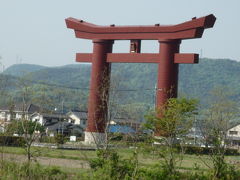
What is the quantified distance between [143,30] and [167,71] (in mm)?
3396

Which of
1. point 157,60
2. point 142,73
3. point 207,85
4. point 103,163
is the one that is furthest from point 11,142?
point 142,73

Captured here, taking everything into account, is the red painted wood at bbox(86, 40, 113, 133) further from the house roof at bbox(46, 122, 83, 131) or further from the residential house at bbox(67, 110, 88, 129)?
the residential house at bbox(67, 110, 88, 129)

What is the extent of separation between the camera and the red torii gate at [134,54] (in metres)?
29.6

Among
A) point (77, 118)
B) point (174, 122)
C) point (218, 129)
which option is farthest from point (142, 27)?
point (77, 118)

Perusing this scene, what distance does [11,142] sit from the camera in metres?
29.5

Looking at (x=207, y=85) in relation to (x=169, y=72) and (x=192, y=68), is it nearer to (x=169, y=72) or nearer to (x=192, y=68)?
(x=192, y=68)

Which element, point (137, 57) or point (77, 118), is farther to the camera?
point (77, 118)

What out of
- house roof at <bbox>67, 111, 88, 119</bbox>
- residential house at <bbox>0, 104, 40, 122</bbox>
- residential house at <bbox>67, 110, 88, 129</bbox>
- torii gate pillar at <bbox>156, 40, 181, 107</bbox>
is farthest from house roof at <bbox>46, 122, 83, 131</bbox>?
residential house at <bbox>0, 104, 40, 122</bbox>

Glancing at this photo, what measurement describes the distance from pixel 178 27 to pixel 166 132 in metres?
14.9

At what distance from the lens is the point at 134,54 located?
31156mm

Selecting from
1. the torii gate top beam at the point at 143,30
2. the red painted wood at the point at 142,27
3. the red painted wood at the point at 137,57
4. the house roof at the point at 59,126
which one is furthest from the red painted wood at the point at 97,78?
the house roof at the point at 59,126

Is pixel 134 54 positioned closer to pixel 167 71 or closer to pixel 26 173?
pixel 167 71

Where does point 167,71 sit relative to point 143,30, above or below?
below

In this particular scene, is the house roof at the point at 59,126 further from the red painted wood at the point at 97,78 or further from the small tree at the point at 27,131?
the small tree at the point at 27,131
